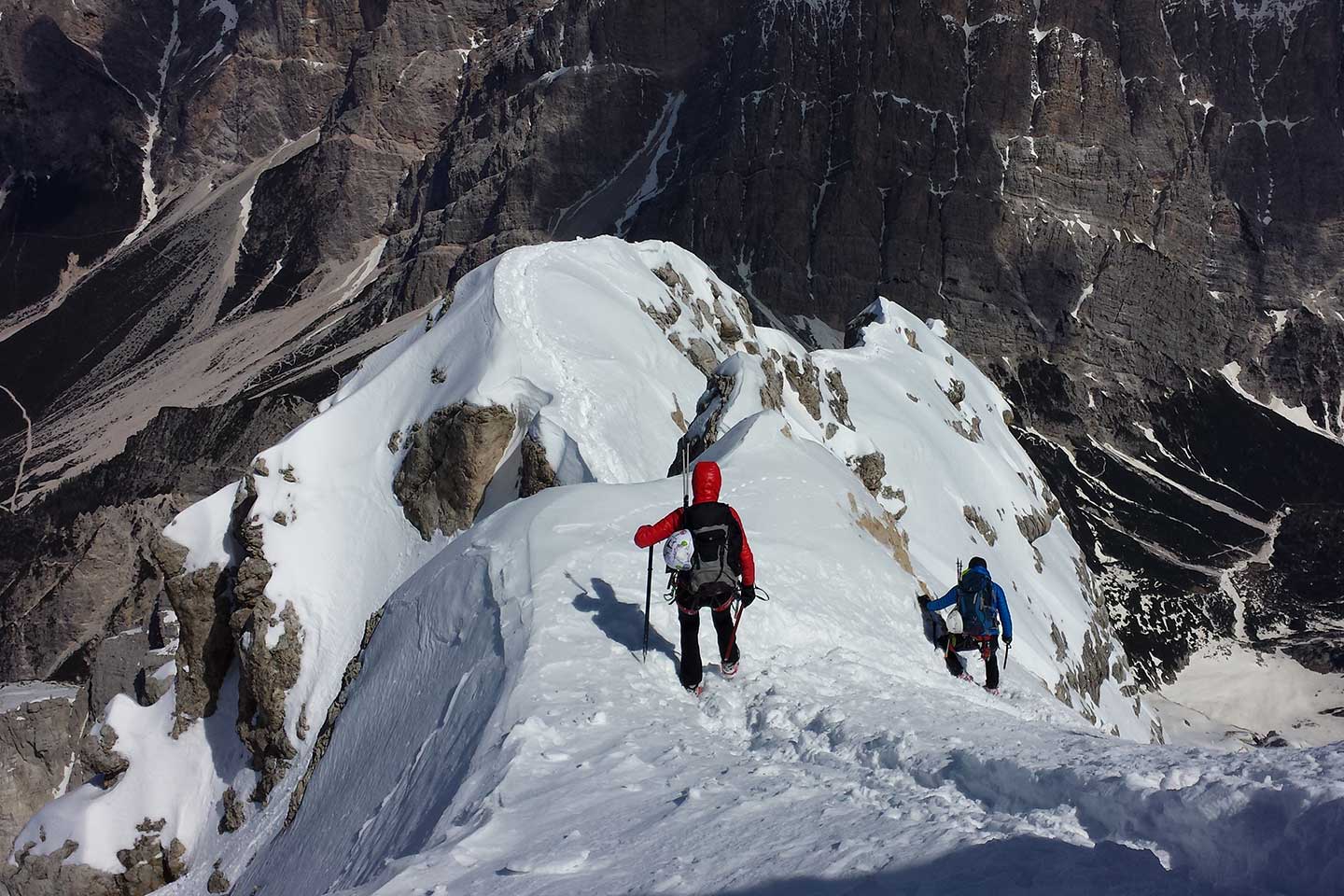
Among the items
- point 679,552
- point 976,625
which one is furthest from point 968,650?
point 679,552

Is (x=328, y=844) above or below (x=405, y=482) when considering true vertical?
below

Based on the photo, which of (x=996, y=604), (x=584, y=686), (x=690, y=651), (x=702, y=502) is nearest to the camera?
(x=584, y=686)

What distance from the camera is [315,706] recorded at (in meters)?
16.9

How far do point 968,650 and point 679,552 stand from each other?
15.8 ft

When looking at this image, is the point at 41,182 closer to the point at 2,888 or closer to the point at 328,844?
the point at 2,888

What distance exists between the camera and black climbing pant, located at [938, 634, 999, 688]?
10.6 meters

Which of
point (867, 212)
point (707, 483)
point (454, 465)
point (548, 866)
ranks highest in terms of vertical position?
point (867, 212)

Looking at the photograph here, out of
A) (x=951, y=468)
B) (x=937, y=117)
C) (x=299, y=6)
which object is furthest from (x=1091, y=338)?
(x=299, y=6)

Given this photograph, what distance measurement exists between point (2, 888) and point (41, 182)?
216 meters

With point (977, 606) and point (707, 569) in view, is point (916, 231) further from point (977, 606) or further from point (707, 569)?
point (707, 569)

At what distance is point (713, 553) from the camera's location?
8.27m

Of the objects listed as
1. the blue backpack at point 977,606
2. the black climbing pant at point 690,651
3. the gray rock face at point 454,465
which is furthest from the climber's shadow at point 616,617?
the gray rock face at point 454,465

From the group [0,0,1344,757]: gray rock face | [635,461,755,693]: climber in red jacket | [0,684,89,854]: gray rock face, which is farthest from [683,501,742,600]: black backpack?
[0,0,1344,757]: gray rock face

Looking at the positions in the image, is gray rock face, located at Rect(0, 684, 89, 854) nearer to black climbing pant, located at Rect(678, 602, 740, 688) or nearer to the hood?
black climbing pant, located at Rect(678, 602, 740, 688)
